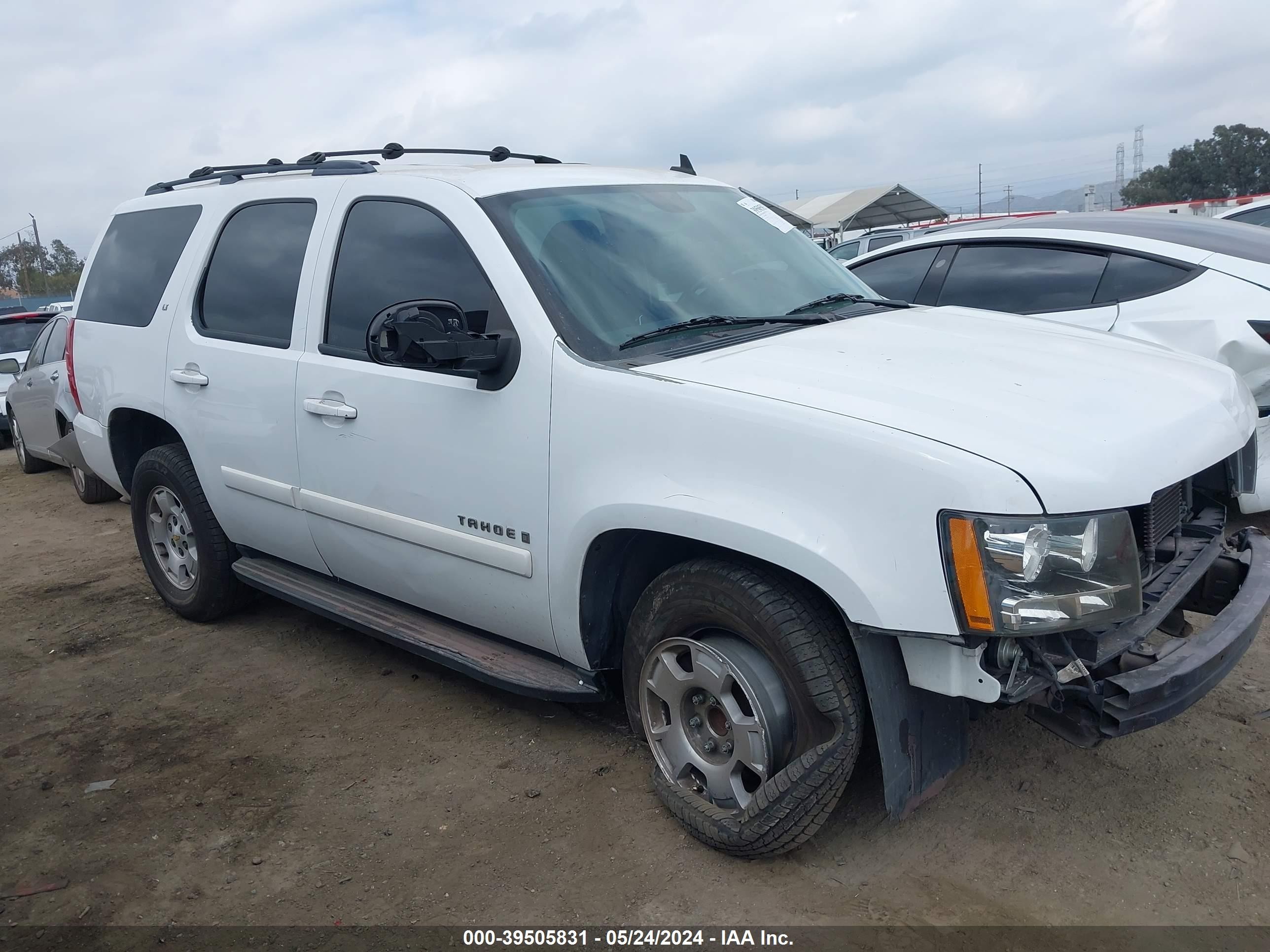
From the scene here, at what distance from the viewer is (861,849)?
2.98 metres

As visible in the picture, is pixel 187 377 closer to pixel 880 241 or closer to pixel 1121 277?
pixel 1121 277

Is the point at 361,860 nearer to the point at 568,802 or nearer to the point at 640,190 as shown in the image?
the point at 568,802

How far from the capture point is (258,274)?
4.27 meters

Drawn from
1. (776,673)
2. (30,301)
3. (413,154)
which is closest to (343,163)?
(413,154)

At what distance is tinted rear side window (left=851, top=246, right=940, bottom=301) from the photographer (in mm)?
6102

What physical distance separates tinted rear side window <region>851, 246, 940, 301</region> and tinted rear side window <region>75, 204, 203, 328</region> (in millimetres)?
3590

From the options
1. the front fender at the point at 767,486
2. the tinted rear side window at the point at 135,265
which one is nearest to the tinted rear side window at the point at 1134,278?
A: the front fender at the point at 767,486

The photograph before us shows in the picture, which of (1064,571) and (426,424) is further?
(426,424)

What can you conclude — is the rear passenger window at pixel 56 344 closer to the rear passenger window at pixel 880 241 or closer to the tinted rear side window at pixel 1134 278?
the tinted rear side window at pixel 1134 278

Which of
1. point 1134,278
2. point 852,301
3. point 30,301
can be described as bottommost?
point 852,301

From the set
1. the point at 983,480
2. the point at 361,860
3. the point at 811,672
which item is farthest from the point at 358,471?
the point at 983,480

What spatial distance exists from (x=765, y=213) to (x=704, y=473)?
6.05ft

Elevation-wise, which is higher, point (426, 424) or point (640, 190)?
point (640, 190)

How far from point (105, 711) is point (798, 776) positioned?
2973 mm
